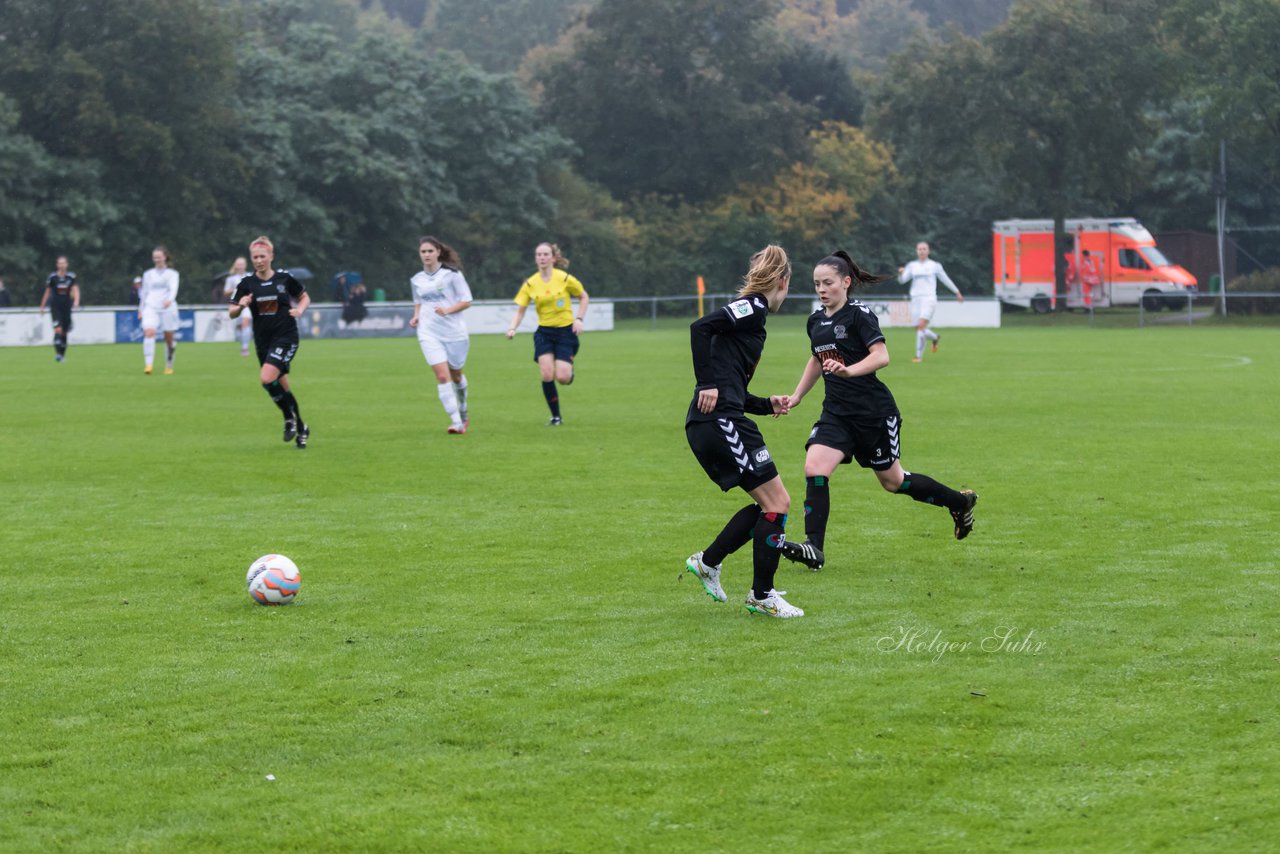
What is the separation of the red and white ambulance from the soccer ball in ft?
166

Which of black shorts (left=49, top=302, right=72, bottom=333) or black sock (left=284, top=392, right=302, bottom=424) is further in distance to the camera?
black shorts (left=49, top=302, right=72, bottom=333)

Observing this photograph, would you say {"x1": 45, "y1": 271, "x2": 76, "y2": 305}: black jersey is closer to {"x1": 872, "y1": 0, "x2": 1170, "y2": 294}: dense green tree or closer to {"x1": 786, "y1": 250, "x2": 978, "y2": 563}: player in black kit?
{"x1": 786, "y1": 250, "x2": 978, "y2": 563}: player in black kit

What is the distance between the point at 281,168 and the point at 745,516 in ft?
169

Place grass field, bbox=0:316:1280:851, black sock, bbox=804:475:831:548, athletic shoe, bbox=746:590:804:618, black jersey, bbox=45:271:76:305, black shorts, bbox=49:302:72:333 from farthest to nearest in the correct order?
1. black shorts, bbox=49:302:72:333
2. black jersey, bbox=45:271:76:305
3. black sock, bbox=804:475:831:548
4. athletic shoe, bbox=746:590:804:618
5. grass field, bbox=0:316:1280:851

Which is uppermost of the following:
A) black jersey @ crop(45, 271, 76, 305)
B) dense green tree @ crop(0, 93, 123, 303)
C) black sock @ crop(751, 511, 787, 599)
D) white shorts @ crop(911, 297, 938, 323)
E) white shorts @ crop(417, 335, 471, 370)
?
dense green tree @ crop(0, 93, 123, 303)

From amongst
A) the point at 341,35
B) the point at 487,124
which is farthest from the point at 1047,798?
the point at 341,35

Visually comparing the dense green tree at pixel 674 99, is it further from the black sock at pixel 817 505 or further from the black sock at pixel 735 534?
the black sock at pixel 735 534

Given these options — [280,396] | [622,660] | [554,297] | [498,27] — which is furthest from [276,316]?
[498,27]

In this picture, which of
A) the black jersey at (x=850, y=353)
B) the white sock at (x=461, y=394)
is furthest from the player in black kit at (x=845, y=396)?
the white sock at (x=461, y=394)

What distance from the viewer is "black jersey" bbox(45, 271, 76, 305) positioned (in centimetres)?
3378

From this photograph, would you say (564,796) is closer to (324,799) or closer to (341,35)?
(324,799)

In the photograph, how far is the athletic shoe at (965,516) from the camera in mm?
9781

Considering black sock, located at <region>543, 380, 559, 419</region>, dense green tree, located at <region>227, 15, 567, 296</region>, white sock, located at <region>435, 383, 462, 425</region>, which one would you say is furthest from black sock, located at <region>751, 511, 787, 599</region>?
dense green tree, located at <region>227, 15, 567, 296</region>

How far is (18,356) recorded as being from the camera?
1435 inches
